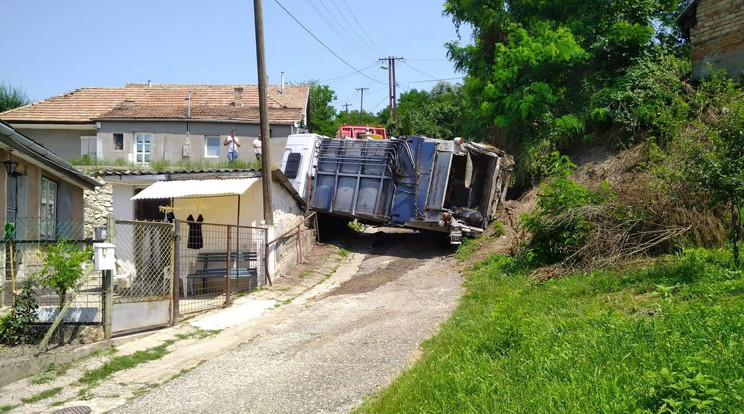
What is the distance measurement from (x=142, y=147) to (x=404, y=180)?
58.6 ft

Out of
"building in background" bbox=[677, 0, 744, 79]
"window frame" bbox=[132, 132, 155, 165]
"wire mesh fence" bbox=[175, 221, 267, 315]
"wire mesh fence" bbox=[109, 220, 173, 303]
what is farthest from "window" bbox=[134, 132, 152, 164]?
"building in background" bbox=[677, 0, 744, 79]

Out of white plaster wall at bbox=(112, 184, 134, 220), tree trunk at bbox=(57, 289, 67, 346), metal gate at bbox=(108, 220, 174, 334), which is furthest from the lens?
white plaster wall at bbox=(112, 184, 134, 220)

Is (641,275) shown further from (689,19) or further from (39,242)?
(689,19)

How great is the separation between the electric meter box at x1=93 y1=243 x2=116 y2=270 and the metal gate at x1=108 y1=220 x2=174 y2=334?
1.27ft

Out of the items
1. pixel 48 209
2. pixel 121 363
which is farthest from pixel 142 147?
pixel 121 363

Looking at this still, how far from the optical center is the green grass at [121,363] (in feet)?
23.6

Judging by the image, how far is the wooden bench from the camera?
12567 mm

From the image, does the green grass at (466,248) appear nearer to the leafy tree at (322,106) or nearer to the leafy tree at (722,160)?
the leafy tree at (722,160)

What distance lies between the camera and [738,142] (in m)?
7.68

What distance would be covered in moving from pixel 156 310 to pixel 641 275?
24.0 feet

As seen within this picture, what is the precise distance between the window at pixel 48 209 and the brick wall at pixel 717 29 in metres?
16.2

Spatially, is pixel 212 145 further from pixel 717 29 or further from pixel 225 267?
pixel 717 29

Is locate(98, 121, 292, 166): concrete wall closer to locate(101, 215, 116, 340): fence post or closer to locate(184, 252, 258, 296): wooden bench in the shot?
locate(184, 252, 258, 296): wooden bench

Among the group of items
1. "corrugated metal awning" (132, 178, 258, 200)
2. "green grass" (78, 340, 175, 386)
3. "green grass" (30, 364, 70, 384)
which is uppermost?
"corrugated metal awning" (132, 178, 258, 200)
